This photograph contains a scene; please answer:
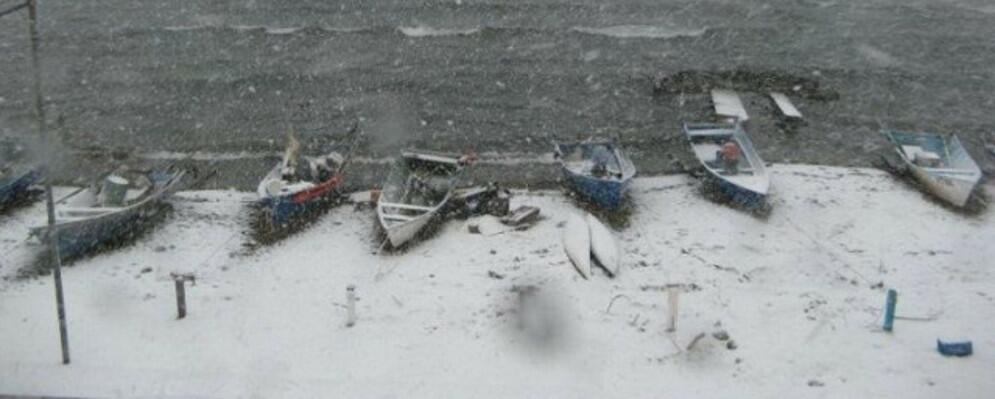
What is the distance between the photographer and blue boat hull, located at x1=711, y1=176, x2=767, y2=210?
62.8 feet

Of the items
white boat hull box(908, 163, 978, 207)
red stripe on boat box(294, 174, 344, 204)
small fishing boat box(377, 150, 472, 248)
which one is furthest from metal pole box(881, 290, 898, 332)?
red stripe on boat box(294, 174, 344, 204)

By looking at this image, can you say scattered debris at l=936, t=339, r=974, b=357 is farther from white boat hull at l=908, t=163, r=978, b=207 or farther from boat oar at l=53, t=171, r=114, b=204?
boat oar at l=53, t=171, r=114, b=204

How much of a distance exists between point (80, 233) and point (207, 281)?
8.86 ft

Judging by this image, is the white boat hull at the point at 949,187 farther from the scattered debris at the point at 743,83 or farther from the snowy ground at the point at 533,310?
the scattered debris at the point at 743,83

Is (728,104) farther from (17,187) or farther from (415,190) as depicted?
(17,187)

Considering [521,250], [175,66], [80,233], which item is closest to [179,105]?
[175,66]

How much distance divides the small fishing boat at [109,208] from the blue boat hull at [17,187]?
1184 millimetres

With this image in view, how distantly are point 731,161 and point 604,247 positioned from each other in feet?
14.7

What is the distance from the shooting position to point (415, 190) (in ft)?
65.5

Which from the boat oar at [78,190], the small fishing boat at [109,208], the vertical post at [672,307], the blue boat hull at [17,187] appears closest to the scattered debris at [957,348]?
the vertical post at [672,307]

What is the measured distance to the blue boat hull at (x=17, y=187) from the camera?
1919 centimetres

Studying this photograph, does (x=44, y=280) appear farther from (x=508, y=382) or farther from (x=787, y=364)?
(x=787, y=364)

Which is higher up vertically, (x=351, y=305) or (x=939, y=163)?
(x=939, y=163)

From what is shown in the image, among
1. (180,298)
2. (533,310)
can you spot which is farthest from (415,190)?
(180,298)
